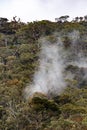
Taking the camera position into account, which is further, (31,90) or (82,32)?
(82,32)

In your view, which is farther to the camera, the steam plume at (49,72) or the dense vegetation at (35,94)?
the steam plume at (49,72)

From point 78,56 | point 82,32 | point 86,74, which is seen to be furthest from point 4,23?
point 86,74

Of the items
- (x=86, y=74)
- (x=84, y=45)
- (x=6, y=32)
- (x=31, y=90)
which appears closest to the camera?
(x=31, y=90)

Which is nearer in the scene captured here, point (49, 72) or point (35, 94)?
point (35, 94)

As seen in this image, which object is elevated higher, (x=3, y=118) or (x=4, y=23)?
(x=4, y=23)

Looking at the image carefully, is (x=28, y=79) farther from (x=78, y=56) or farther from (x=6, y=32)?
(x=6, y=32)

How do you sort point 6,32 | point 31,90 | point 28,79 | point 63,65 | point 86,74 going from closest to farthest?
point 31,90 → point 28,79 → point 86,74 → point 63,65 → point 6,32

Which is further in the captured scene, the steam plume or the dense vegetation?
the steam plume

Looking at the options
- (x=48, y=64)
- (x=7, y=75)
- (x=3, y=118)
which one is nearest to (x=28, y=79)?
(x=7, y=75)

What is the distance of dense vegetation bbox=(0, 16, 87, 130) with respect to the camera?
27891 millimetres

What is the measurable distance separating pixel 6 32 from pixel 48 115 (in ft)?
155

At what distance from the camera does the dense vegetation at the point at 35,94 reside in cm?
2789

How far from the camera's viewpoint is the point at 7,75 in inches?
1688

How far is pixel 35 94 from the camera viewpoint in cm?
3381
